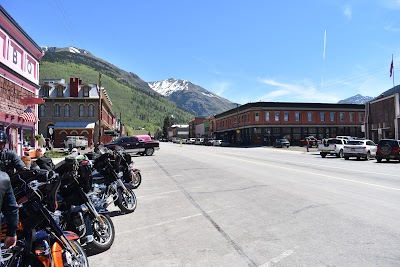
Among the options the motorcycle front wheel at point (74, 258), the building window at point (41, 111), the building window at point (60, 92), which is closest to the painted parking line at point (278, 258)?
the motorcycle front wheel at point (74, 258)

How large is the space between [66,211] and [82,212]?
24 centimetres

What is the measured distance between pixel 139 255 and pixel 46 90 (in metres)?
62.7

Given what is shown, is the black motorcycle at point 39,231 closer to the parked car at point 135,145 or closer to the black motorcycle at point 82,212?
the black motorcycle at point 82,212

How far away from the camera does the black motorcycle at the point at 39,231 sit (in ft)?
12.5

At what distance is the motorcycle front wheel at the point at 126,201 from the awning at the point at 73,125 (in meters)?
53.2

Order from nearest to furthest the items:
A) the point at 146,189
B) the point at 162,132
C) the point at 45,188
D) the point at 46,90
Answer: the point at 45,188
the point at 146,189
the point at 46,90
the point at 162,132

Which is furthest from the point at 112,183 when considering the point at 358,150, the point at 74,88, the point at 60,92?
the point at 60,92

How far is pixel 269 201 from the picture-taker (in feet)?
31.6

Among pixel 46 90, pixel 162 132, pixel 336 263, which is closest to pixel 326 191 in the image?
pixel 336 263

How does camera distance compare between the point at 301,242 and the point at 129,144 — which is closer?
the point at 301,242

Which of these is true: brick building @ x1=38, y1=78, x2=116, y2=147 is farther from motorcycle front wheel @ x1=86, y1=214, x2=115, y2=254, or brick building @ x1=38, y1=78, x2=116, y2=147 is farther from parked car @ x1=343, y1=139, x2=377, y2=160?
motorcycle front wheel @ x1=86, y1=214, x2=115, y2=254

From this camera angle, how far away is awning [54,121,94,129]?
5956cm

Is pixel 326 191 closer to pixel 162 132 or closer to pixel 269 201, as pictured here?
pixel 269 201

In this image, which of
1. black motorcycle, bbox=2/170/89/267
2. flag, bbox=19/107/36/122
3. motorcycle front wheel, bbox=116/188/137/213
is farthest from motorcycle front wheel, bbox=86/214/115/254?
flag, bbox=19/107/36/122
